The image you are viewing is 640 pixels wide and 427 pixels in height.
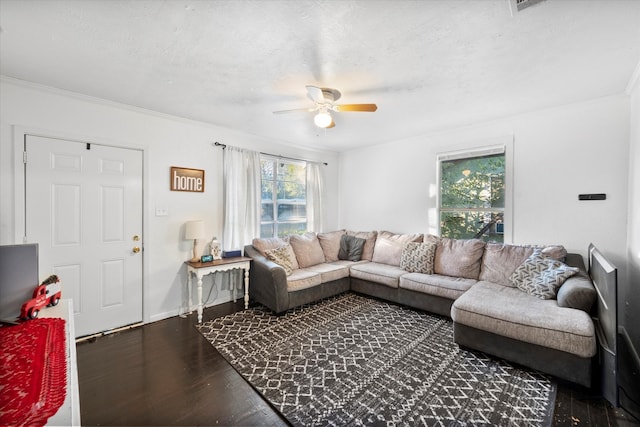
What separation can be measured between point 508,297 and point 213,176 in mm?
3760

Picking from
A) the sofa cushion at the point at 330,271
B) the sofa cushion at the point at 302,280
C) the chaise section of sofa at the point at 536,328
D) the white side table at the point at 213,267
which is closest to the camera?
the chaise section of sofa at the point at 536,328

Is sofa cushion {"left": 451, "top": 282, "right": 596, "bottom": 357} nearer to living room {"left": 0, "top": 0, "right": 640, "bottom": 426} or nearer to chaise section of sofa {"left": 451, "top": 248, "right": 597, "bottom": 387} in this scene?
chaise section of sofa {"left": 451, "top": 248, "right": 597, "bottom": 387}

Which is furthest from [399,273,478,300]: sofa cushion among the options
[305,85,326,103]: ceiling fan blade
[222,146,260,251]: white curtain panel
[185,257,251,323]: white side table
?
[305,85,326,103]: ceiling fan blade

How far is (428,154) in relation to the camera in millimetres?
4340

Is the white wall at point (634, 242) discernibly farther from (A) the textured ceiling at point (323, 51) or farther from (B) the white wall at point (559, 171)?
(A) the textured ceiling at point (323, 51)

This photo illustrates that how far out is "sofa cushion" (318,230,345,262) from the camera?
4592mm

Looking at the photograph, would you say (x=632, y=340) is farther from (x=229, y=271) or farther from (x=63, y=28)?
(x=63, y=28)

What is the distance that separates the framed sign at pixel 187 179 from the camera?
347 cm

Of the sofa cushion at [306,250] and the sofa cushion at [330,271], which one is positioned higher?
Result: the sofa cushion at [306,250]

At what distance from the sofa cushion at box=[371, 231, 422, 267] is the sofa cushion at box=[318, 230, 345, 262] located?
64cm

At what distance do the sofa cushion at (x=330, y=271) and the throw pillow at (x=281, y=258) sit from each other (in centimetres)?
42

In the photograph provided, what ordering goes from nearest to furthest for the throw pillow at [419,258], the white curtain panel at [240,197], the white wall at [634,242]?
the white wall at [634,242] → the throw pillow at [419,258] → the white curtain panel at [240,197]

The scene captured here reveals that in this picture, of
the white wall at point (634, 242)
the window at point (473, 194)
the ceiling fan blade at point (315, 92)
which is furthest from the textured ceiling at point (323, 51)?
the window at point (473, 194)

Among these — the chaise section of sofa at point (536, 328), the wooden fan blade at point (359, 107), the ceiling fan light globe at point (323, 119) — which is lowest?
the chaise section of sofa at point (536, 328)
